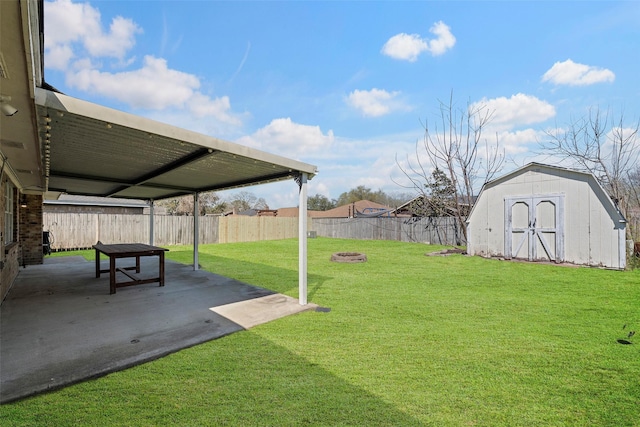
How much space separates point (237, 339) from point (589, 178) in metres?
10.4

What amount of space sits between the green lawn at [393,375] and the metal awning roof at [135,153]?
2.30m

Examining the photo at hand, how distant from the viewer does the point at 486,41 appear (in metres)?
9.41

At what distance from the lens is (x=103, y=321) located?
4.07m

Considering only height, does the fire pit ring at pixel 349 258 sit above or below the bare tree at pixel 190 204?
below

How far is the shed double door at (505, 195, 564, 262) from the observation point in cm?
914

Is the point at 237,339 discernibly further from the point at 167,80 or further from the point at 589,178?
the point at 167,80

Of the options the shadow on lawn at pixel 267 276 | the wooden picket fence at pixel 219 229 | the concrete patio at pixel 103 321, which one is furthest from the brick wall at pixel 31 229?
the wooden picket fence at pixel 219 229

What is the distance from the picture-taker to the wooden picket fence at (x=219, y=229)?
13.6m

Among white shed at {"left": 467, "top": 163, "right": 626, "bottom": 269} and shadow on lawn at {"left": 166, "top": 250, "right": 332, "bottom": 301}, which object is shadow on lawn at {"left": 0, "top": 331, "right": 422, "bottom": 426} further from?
white shed at {"left": 467, "top": 163, "right": 626, "bottom": 269}

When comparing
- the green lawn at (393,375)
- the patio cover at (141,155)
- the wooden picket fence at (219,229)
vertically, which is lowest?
the green lawn at (393,375)

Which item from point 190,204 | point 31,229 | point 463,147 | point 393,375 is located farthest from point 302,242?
point 190,204

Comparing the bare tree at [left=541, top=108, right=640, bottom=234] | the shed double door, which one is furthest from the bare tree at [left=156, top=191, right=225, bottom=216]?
the bare tree at [left=541, top=108, right=640, bottom=234]

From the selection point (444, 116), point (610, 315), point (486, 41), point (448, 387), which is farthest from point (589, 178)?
point (448, 387)

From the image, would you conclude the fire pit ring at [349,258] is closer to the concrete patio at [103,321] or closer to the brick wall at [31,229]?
the concrete patio at [103,321]
